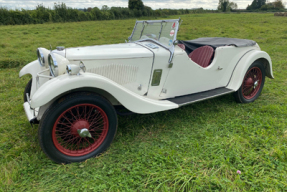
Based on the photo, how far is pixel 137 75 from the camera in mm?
2879

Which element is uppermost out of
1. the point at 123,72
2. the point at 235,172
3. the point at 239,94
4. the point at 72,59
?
the point at 72,59

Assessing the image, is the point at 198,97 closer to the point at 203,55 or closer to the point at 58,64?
the point at 203,55

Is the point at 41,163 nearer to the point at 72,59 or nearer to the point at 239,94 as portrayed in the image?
the point at 72,59

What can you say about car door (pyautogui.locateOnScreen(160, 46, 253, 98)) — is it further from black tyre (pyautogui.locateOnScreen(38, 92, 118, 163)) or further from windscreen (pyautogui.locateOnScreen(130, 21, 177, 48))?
black tyre (pyautogui.locateOnScreen(38, 92, 118, 163))

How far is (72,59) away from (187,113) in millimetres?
2213

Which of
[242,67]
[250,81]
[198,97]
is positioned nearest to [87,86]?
[198,97]

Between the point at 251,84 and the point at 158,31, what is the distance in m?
2.30

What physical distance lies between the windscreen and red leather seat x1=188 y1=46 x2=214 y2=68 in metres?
0.96

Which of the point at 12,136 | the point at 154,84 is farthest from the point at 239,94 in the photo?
the point at 12,136

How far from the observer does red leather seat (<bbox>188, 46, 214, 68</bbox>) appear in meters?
3.66

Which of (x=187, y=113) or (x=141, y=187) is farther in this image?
(x=187, y=113)

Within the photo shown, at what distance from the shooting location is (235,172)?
7.32 ft

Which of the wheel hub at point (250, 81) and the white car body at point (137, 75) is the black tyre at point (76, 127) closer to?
the white car body at point (137, 75)

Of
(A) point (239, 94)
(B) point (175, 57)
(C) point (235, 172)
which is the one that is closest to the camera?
(C) point (235, 172)
